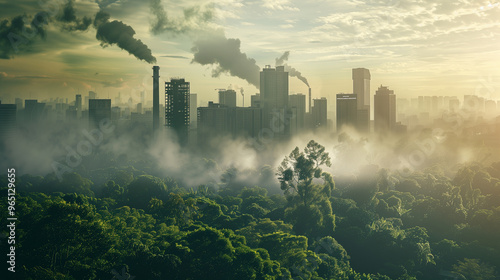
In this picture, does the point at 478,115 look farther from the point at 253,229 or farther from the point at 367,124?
the point at 253,229

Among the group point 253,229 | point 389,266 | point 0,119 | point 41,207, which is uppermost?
point 0,119

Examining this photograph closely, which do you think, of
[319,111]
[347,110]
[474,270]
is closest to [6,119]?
[347,110]

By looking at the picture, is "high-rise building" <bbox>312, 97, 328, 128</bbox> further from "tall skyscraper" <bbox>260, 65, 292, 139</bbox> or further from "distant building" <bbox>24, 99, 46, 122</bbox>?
"distant building" <bbox>24, 99, 46, 122</bbox>

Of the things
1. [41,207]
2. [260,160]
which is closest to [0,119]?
[260,160]

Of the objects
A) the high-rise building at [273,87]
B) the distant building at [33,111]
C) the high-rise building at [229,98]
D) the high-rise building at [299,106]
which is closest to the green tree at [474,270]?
the high-rise building at [273,87]

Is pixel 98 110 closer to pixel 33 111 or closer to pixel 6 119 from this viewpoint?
pixel 33 111
